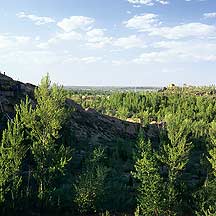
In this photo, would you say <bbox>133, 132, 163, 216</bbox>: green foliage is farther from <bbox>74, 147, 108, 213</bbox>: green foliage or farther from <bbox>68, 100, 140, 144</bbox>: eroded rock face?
<bbox>68, 100, 140, 144</bbox>: eroded rock face

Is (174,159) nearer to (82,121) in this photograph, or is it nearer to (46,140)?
(46,140)

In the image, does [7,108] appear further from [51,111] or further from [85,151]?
[51,111]

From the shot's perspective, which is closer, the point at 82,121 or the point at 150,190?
the point at 150,190

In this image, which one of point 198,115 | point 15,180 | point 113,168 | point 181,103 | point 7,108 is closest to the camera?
point 15,180

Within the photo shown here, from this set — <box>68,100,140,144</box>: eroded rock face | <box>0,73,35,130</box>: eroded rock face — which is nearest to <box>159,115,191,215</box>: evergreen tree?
<box>0,73,35,130</box>: eroded rock face

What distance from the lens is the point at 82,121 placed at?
92.1 meters

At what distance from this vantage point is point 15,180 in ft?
137

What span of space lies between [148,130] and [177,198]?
65.2 meters

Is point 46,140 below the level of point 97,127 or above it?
above

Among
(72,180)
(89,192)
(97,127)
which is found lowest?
(72,180)

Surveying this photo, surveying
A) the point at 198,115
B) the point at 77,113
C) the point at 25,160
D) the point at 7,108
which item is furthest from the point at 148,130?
the point at 25,160

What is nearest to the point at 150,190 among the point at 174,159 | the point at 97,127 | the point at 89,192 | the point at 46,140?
the point at 174,159

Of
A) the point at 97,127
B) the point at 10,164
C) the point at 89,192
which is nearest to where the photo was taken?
the point at 10,164

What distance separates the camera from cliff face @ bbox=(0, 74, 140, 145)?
7469 cm
